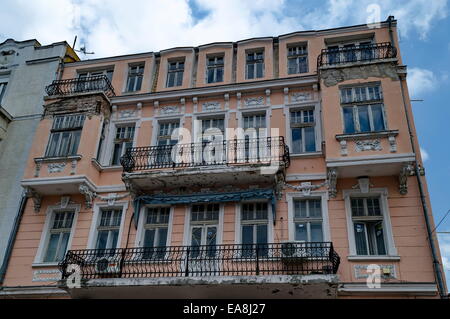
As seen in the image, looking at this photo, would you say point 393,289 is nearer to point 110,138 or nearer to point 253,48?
point 253,48

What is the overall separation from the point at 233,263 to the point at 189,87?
6.90m

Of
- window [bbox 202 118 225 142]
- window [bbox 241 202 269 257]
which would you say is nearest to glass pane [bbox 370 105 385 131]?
window [bbox 241 202 269 257]

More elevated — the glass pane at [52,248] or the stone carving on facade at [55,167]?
the stone carving on facade at [55,167]

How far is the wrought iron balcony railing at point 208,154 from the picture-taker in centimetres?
1362

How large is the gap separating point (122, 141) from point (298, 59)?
692 centimetres

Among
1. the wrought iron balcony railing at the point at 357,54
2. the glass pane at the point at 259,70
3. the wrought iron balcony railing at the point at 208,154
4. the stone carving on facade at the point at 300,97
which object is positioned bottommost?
the wrought iron balcony railing at the point at 208,154

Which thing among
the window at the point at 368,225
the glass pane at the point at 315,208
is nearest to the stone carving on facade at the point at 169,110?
the glass pane at the point at 315,208

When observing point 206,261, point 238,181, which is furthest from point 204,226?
point 238,181

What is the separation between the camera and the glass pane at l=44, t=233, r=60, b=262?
13.8m

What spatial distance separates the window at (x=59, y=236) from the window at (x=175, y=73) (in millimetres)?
5954

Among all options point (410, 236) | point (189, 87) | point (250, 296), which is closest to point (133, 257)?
point (250, 296)

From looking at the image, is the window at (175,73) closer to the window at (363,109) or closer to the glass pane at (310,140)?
the glass pane at (310,140)

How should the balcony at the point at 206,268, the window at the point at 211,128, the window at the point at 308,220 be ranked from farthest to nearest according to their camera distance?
the window at the point at 211,128
the window at the point at 308,220
the balcony at the point at 206,268

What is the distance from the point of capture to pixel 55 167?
14383mm
